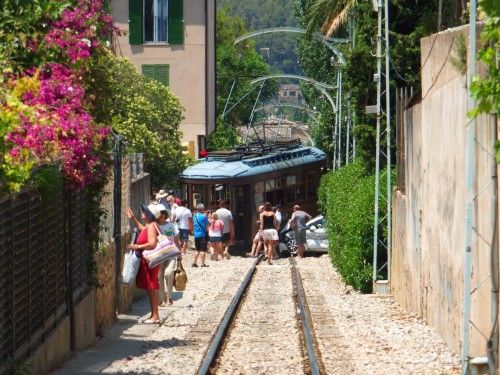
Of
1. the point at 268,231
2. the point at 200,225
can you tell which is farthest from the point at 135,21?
the point at 200,225

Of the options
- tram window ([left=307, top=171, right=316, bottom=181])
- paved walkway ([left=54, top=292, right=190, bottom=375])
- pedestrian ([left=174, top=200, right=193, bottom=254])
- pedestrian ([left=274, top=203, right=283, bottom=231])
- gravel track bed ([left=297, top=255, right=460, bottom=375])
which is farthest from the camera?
tram window ([left=307, top=171, right=316, bottom=181])

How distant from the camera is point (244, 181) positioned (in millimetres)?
42844

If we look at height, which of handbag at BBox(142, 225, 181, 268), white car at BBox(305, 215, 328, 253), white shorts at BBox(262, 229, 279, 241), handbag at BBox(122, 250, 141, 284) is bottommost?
white car at BBox(305, 215, 328, 253)

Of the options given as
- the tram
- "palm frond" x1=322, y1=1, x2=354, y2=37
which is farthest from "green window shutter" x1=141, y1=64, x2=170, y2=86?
"palm frond" x1=322, y1=1, x2=354, y2=37

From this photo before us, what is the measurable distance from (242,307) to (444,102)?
813 centimetres

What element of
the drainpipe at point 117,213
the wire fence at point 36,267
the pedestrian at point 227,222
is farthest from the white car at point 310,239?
the wire fence at point 36,267

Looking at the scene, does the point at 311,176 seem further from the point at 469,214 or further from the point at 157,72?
the point at 469,214

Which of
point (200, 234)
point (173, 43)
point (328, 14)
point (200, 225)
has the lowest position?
point (200, 234)

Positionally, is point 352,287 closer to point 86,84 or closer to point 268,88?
point 86,84

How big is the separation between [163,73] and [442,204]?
1645 inches

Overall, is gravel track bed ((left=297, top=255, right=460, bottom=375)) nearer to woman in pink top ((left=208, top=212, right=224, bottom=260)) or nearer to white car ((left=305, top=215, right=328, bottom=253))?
woman in pink top ((left=208, top=212, right=224, bottom=260))

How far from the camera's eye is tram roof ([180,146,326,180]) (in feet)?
141

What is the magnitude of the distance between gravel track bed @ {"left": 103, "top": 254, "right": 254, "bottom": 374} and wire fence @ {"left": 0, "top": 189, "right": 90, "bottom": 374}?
1.02 m

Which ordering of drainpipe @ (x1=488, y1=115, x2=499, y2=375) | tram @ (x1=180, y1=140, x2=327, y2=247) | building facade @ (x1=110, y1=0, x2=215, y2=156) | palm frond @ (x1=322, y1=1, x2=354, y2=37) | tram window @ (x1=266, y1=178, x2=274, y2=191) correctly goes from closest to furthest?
drainpipe @ (x1=488, y1=115, x2=499, y2=375)
palm frond @ (x1=322, y1=1, x2=354, y2=37)
tram @ (x1=180, y1=140, x2=327, y2=247)
tram window @ (x1=266, y1=178, x2=274, y2=191)
building facade @ (x1=110, y1=0, x2=215, y2=156)
